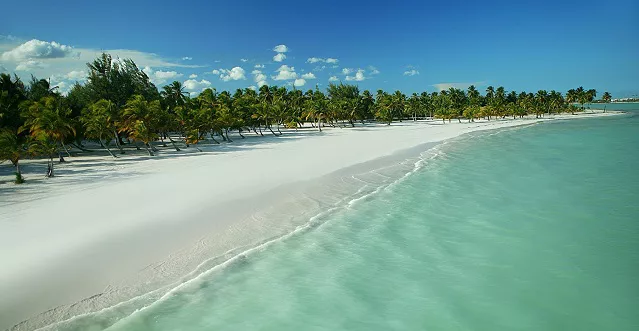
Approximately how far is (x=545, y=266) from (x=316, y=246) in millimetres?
7500

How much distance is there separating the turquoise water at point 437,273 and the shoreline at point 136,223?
147cm

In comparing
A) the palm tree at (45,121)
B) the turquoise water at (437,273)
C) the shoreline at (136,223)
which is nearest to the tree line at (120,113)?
the palm tree at (45,121)

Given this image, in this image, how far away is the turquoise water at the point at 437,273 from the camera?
334 inches

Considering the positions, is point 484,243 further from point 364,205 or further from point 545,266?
point 364,205

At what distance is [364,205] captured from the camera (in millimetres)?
16750

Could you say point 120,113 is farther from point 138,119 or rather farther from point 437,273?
point 437,273

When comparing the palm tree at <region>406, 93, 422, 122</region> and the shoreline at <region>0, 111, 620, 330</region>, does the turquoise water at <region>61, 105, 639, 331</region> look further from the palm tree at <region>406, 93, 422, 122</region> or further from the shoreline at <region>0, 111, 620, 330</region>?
the palm tree at <region>406, 93, 422, 122</region>

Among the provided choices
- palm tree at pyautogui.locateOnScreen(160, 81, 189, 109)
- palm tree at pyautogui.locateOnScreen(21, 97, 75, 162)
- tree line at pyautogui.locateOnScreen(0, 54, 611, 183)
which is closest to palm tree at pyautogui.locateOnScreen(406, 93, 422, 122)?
tree line at pyautogui.locateOnScreen(0, 54, 611, 183)

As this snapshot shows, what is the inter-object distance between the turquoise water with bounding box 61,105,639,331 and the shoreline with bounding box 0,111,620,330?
147 cm

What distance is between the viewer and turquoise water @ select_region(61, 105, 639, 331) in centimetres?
848

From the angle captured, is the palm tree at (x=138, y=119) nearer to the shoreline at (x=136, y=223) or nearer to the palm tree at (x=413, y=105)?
the shoreline at (x=136, y=223)

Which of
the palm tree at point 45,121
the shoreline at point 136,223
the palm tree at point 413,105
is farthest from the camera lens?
the palm tree at point 413,105

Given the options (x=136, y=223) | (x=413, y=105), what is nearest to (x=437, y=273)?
(x=136, y=223)

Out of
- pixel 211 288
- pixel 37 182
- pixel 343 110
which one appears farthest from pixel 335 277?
pixel 343 110
